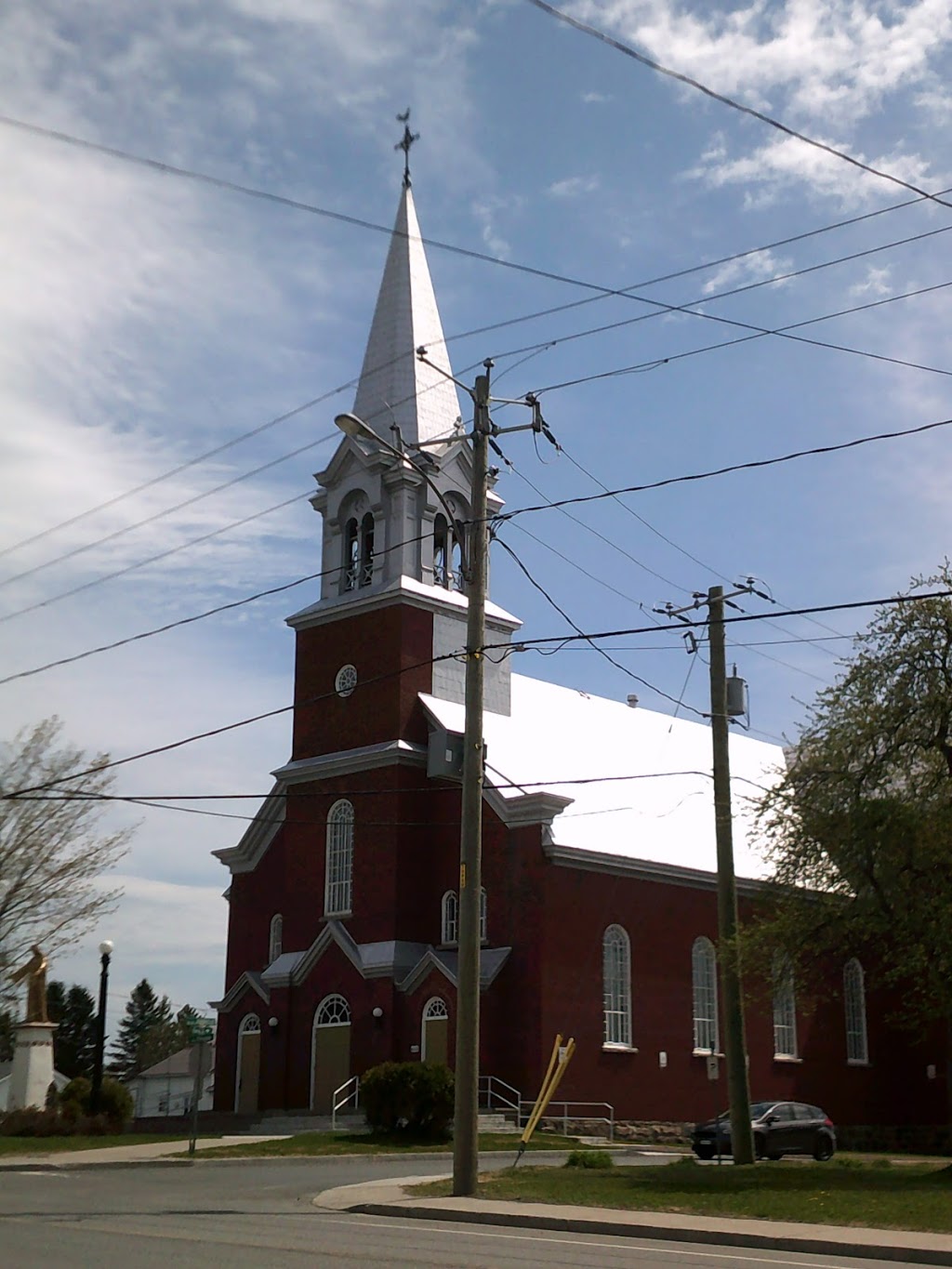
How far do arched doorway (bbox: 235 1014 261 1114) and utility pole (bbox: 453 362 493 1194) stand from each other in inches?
861

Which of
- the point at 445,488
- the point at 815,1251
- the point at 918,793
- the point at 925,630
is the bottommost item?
the point at 815,1251

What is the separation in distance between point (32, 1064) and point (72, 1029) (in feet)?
188

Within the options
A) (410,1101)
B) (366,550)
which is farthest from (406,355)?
(410,1101)

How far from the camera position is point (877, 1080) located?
49.0 m

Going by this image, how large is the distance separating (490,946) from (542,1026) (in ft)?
8.84

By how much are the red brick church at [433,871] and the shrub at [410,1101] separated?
4.93m

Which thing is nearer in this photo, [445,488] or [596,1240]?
[596,1240]

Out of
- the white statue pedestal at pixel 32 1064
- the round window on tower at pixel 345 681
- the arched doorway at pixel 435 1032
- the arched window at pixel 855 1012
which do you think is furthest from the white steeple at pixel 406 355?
the arched window at pixel 855 1012

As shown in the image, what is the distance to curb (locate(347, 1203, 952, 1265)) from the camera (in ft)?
49.5

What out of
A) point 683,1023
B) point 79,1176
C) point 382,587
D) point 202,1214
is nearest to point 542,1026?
point 683,1023

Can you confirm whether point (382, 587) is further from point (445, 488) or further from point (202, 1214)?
point (202, 1214)

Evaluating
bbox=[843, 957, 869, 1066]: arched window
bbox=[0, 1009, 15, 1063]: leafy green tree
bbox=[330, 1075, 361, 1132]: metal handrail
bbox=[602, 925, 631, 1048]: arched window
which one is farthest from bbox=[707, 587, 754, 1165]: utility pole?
bbox=[0, 1009, 15, 1063]: leafy green tree

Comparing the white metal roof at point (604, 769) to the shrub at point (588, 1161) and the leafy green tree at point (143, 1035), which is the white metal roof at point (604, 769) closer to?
the shrub at point (588, 1161)

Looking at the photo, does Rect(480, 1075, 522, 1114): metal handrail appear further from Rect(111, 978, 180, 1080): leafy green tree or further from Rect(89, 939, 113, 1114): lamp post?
Rect(111, 978, 180, 1080): leafy green tree
